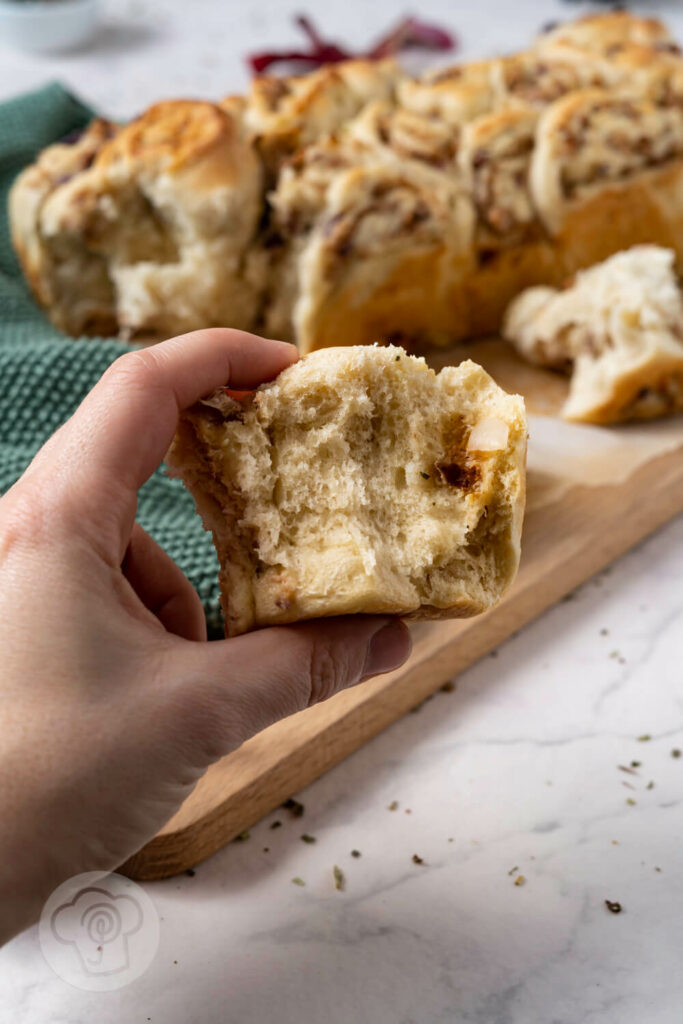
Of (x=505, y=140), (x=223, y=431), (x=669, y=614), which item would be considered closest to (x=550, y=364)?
(x=505, y=140)

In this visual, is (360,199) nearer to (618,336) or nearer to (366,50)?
(618,336)

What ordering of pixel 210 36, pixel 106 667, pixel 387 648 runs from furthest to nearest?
pixel 210 36 → pixel 387 648 → pixel 106 667

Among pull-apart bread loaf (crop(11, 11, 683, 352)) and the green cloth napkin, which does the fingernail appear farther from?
pull-apart bread loaf (crop(11, 11, 683, 352))

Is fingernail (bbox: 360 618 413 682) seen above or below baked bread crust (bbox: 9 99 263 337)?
below

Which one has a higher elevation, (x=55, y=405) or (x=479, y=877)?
(x=55, y=405)

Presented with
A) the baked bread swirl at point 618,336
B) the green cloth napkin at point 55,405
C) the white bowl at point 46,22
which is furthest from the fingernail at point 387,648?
the white bowl at point 46,22

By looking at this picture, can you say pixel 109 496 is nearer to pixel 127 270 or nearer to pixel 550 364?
pixel 127 270

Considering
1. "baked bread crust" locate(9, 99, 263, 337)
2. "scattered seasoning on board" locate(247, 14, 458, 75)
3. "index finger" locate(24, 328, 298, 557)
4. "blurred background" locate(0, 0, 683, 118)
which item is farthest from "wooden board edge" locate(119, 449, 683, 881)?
"blurred background" locate(0, 0, 683, 118)

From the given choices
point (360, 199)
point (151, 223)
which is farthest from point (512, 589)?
point (151, 223)
